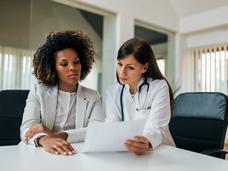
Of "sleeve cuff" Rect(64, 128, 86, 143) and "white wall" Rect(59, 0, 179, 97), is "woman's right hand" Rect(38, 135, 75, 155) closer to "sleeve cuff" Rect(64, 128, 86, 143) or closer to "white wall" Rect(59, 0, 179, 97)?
"sleeve cuff" Rect(64, 128, 86, 143)

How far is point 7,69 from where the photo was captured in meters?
4.18

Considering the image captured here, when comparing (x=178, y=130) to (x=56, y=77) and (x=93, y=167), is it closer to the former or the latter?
(x=56, y=77)

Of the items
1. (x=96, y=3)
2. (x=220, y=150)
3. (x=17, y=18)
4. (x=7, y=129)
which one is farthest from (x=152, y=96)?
(x=17, y=18)

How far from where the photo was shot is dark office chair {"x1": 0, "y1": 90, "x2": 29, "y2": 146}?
161 cm

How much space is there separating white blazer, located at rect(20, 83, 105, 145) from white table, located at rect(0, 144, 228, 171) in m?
0.30

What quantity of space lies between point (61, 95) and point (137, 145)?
0.66 metres

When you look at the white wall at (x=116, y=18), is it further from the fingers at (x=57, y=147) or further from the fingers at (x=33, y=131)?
the fingers at (x=57, y=147)

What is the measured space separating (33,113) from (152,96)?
68 centimetres

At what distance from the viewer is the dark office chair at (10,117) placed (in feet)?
5.28

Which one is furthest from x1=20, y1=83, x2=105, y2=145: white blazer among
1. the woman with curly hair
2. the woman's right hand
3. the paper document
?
the paper document

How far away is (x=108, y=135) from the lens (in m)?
1.05

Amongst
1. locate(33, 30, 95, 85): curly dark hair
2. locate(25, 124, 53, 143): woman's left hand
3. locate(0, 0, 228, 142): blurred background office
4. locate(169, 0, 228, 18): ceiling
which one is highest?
locate(169, 0, 228, 18): ceiling

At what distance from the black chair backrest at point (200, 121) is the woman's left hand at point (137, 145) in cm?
79

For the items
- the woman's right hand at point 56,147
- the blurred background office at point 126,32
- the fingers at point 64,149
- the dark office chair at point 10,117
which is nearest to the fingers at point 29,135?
the woman's right hand at point 56,147
